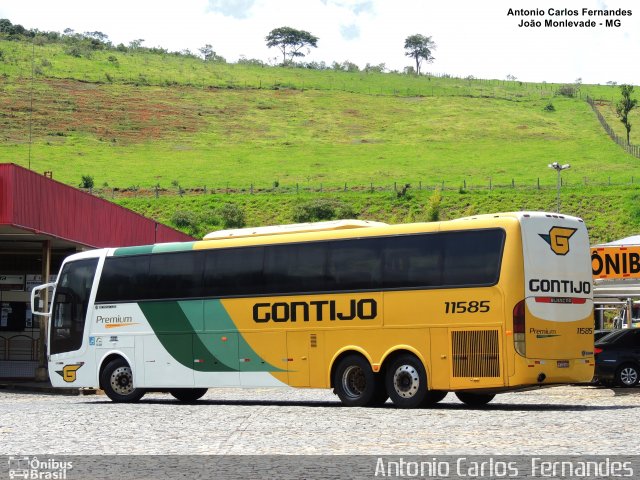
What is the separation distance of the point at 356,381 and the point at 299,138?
11020 cm

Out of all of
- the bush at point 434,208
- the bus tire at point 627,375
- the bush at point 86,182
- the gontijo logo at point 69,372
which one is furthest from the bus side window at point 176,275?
the bush at point 86,182

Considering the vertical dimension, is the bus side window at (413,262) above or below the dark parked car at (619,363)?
above

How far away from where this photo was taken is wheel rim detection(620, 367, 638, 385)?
28.7 meters

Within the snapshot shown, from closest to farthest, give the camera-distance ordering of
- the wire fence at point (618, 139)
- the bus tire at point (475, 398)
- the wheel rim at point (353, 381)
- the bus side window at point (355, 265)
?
1. the bus side window at point (355, 265)
2. the wheel rim at point (353, 381)
3. the bus tire at point (475, 398)
4. the wire fence at point (618, 139)

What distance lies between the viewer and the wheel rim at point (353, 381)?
21.5 meters

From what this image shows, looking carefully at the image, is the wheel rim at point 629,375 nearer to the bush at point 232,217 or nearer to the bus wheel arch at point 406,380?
the bus wheel arch at point 406,380

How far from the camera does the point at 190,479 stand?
10953mm

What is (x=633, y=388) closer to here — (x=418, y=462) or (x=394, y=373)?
(x=394, y=373)

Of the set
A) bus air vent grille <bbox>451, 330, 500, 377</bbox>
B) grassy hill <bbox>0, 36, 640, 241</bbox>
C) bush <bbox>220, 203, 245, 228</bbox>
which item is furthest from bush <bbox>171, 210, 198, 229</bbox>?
bus air vent grille <bbox>451, 330, 500, 377</bbox>

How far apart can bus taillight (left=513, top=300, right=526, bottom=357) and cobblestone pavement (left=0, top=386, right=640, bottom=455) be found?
109cm

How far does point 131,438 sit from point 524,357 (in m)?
7.62

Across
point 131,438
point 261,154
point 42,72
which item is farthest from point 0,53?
point 131,438

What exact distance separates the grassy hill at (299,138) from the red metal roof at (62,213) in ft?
148

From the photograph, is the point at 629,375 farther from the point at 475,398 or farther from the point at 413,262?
the point at 413,262
